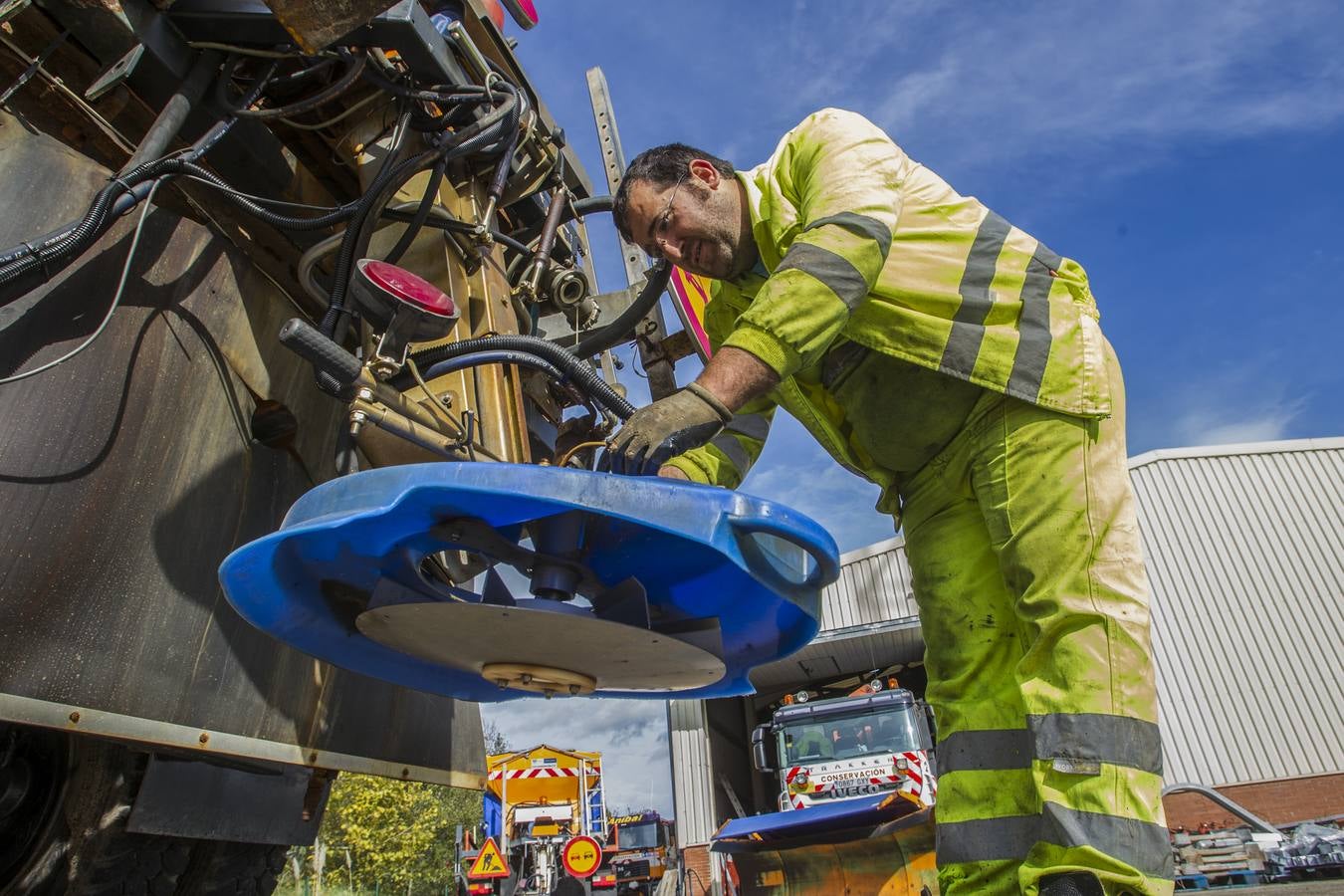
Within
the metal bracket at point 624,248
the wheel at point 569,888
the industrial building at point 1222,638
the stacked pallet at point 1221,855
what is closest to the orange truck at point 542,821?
the wheel at point 569,888

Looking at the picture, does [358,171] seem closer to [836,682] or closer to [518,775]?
[518,775]

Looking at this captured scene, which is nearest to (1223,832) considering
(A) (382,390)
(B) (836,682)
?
(B) (836,682)

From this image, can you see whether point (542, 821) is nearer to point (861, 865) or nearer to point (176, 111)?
point (861, 865)

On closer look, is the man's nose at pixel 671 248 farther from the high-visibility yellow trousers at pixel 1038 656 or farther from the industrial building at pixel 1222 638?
the industrial building at pixel 1222 638

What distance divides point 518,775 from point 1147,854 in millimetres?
15019

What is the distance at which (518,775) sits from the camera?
14.8 m

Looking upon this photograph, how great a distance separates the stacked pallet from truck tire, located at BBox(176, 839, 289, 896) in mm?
9915

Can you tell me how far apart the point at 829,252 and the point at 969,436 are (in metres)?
0.48

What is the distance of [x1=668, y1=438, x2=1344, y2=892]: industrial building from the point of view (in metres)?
12.5

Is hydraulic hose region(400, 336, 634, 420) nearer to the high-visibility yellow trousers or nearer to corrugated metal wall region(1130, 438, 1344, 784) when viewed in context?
the high-visibility yellow trousers

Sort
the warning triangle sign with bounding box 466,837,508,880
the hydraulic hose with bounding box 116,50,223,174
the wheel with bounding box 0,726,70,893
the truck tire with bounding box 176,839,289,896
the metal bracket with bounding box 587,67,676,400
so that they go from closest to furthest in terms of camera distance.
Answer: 1. the wheel with bounding box 0,726,70,893
2. the hydraulic hose with bounding box 116,50,223,174
3. the truck tire with bounding box 176,839,289,896
4. the metal bracket with bounding box 587,67,676,400
5. the warning triangle sign with bounding box 466,837,508,880

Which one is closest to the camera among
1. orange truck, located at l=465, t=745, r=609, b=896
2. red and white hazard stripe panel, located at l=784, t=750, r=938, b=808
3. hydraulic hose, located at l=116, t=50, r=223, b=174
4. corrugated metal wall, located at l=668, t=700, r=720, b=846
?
hydraulic hose, located at l=116, t=50, r=223, b=174

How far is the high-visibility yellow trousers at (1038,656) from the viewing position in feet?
3.85

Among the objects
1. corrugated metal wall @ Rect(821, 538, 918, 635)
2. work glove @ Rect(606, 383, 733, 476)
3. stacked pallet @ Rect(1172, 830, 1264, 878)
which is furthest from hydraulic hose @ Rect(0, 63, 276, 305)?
corrugated metal wall @ Rect(821, 538, 918, 635)
